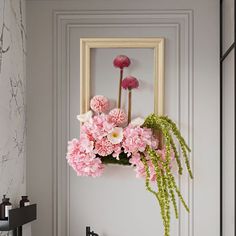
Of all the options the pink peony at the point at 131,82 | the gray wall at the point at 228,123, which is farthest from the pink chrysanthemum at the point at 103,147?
the gray wall at the point at 228,123

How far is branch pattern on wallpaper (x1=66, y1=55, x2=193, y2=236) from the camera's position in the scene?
291cm

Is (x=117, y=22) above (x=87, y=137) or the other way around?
above

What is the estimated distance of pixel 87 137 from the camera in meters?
3.00

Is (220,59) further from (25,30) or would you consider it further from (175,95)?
(25,30)

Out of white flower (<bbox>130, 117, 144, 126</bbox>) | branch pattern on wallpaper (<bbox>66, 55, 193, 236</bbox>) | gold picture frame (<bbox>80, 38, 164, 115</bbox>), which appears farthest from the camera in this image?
gold picture frame (<bbox>80, 38, 164, 115</bbox>)

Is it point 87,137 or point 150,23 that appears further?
point 150,23

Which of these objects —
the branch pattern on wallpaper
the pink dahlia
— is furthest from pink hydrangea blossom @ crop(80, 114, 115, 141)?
the pink dahlia

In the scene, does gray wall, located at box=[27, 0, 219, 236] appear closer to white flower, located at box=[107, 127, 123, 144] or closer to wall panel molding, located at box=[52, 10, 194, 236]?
wall panel molding, located at box=[52, 10, 194, 236]

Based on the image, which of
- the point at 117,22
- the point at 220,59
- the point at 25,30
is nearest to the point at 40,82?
the point at 25,30

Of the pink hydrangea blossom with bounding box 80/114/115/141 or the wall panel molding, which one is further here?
the wall panel molding

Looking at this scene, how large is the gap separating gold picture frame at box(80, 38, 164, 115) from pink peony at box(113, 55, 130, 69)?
0.07 meters

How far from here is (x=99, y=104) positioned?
311cm

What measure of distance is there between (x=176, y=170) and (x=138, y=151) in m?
0.32

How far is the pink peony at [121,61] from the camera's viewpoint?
10.3ft
